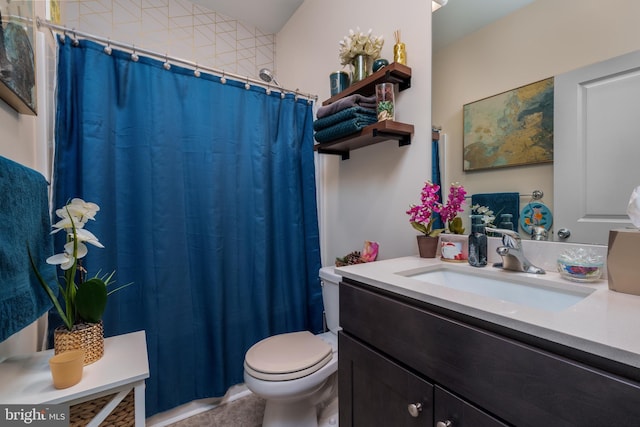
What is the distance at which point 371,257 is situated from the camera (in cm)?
140

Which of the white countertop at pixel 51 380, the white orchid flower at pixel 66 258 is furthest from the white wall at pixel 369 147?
the white orchid flower at pixel 66 258

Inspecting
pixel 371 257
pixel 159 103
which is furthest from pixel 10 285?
pixel 371 257

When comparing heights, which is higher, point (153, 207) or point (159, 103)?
point (159, 103)

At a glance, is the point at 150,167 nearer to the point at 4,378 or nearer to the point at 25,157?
the point at 25,157

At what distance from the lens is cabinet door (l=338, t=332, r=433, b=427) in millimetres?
657

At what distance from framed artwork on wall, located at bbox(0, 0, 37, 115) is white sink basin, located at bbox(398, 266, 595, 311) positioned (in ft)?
4.08

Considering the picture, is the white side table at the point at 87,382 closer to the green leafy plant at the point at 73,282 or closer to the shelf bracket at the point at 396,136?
the green leafy plant at the point at 73,282

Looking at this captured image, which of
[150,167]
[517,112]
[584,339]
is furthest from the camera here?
[150,167]

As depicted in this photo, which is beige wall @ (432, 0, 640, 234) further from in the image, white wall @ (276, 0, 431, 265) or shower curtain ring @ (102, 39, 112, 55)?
shower curtain ring @ (102, 39, 112, 55)

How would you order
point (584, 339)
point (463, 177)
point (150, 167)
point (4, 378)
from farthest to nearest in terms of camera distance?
point (150, 167) < point (463, 177) < point (4, 378) < point (584, 339)

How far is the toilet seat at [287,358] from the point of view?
110cm

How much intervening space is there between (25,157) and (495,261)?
1746 millimetres

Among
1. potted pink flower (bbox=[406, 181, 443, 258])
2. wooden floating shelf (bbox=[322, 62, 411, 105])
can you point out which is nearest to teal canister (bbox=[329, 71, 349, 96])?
wooden floating shelf (bbox=[322, 62, 411, 105])

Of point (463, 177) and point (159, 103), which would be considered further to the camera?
point (159, 103)
